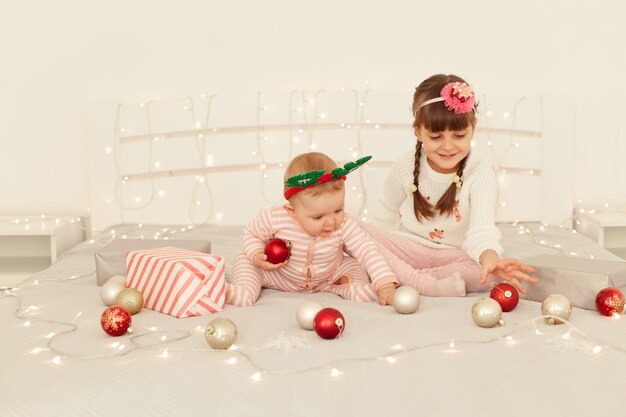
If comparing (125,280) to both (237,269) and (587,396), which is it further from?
(587,396)

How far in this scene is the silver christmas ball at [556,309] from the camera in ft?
4.70

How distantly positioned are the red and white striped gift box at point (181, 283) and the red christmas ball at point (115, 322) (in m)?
0.19

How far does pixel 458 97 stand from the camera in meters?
1.82

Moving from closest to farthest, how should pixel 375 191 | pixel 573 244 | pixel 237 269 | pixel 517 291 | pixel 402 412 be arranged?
pixel 402 412 < pixel 517 291 < pixel 237 269 < pixel 573 244 < pixel 375 191

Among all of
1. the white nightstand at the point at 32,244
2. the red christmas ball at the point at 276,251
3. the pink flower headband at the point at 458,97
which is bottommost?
→ the white nightstand at the point at 32,244

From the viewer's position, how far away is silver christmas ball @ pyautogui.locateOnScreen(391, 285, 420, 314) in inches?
60.4

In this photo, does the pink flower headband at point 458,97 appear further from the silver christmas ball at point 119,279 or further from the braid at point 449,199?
the silver christmas ball at point 119,279

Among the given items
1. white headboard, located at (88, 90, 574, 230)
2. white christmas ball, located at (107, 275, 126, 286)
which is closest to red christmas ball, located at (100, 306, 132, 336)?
white christmas ball, located at (107, 275, 126, 286)

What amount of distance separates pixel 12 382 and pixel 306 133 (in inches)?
71.2

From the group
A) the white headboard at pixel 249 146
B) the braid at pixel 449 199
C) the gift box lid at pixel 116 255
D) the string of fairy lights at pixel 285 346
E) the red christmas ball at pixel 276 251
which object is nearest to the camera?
the string of fairy lights at pixel 285 346

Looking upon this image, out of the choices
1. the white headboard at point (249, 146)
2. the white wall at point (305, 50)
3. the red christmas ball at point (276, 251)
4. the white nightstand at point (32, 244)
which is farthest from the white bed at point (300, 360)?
the white wall at point (305, 50)

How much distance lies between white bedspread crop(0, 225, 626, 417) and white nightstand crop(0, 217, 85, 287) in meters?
0.97

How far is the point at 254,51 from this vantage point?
9.40 feet

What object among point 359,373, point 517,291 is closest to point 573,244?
point 517,291
